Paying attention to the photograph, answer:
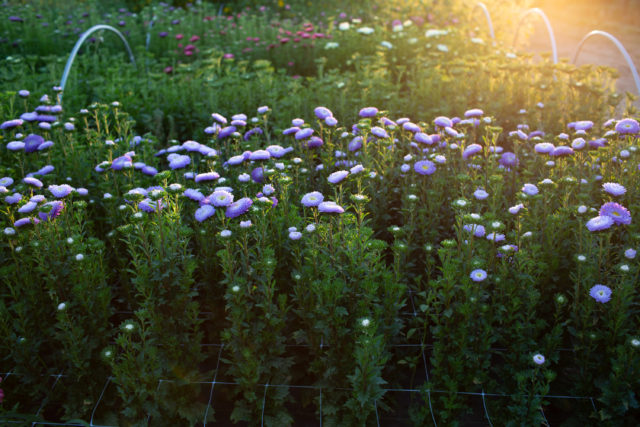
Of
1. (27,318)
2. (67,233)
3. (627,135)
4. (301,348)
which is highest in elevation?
(627,135)

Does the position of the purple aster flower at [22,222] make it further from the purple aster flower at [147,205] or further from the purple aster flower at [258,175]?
the purple aster flower at [258,175]

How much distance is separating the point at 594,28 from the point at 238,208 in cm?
1597

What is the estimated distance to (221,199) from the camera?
111 inches

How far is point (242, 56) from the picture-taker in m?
8.02

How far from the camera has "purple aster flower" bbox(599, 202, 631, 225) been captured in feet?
8.79

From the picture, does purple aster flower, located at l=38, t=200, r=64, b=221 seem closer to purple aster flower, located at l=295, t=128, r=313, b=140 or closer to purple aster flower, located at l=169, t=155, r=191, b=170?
purple aster flower, located at l=169, t=155, r=191, b=170

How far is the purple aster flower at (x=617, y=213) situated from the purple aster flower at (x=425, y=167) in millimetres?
1104

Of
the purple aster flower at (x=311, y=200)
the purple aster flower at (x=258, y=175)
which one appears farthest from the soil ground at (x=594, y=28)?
the purple aster flower at (x=311, y=200)

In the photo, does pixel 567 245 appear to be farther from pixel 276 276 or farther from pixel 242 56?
pixel 242 56

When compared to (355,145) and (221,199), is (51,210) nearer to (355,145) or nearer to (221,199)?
(221,199)

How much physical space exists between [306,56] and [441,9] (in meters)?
3.39

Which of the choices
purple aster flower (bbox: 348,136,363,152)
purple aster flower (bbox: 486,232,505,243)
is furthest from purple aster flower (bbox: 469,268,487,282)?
purple aster flower (bbox: 348,136,363,152)

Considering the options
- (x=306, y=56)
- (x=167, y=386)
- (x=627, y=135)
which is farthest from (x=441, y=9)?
(x=167, y=386)

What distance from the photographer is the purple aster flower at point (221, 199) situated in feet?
9.15
